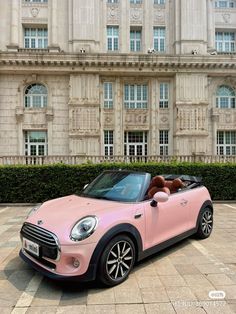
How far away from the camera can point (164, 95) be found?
20.3 metres

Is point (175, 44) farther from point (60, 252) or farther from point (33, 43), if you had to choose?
point (60, 252)

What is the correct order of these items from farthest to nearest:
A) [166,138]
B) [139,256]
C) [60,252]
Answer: [166,138] → [139,256] → [60,252]

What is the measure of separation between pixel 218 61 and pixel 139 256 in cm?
1918

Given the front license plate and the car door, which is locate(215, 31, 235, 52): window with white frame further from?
the front license plate

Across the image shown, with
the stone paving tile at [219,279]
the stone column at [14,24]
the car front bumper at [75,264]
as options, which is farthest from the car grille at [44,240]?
the stone column at [14,24]

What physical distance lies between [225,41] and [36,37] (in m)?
16.5

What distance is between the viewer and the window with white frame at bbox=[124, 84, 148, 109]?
2014 centimetres

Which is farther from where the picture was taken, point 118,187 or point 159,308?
point 118,187

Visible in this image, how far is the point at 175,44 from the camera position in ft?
67.4

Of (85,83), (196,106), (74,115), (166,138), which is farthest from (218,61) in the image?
(74,115)

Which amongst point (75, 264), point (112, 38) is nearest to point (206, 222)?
point (75, 264)

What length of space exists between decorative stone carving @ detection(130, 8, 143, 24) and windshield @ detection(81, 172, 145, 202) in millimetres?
19918

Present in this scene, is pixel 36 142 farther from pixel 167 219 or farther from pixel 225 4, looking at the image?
pixel 225 4

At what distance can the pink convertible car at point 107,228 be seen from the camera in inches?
127
